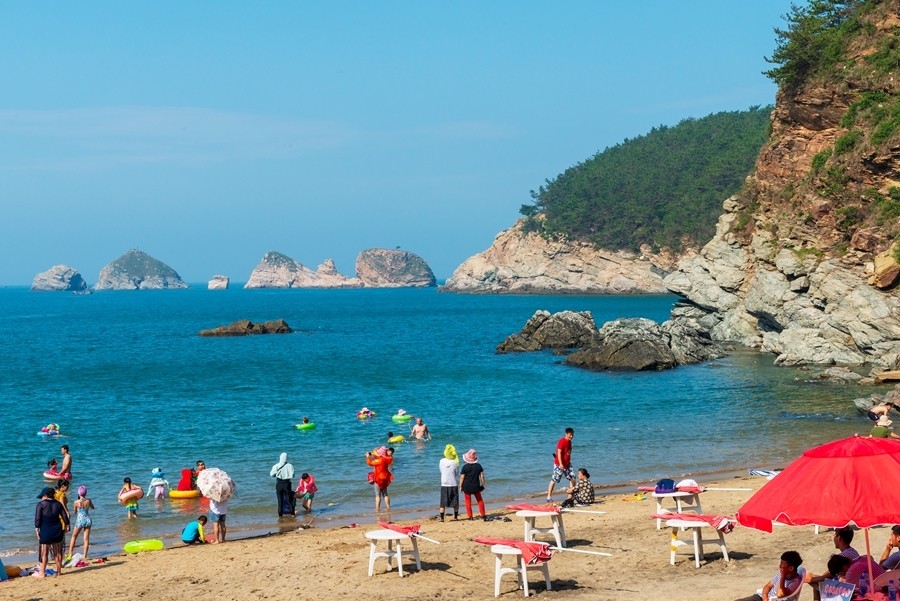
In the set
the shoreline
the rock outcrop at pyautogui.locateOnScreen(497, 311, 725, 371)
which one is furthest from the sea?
the rock outcrop at pyautogui.locateOnScreen(497, 311, 725, 371)

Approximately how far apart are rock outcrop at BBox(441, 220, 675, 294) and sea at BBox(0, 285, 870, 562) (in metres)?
80.5

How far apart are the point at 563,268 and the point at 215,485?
14768 cm

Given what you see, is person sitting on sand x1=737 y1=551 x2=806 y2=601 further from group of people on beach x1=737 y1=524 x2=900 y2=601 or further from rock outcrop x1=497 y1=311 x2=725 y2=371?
rock outcrop x1=497 y1=311 x2=725 y2=371

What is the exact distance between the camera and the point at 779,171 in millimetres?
60250

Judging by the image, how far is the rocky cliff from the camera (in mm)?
47062

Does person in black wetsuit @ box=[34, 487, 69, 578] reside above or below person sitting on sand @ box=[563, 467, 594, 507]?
above

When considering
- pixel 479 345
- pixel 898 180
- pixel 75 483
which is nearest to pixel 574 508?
pixel 75 483

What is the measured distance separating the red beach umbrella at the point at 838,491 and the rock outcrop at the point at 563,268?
5562 inches

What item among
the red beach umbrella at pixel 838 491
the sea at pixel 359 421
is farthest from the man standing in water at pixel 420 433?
the red beach umbrella at pixel 838 491

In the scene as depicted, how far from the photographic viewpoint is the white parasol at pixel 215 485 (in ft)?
62.6

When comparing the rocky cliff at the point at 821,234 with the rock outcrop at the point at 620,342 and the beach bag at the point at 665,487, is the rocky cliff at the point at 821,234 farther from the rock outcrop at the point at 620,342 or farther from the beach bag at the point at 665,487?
the beach bag at the point at 665,487

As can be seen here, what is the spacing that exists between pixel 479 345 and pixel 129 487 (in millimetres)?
54301

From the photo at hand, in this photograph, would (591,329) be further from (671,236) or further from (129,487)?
(671,236)

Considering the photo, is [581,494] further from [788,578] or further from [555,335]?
[555,335]
